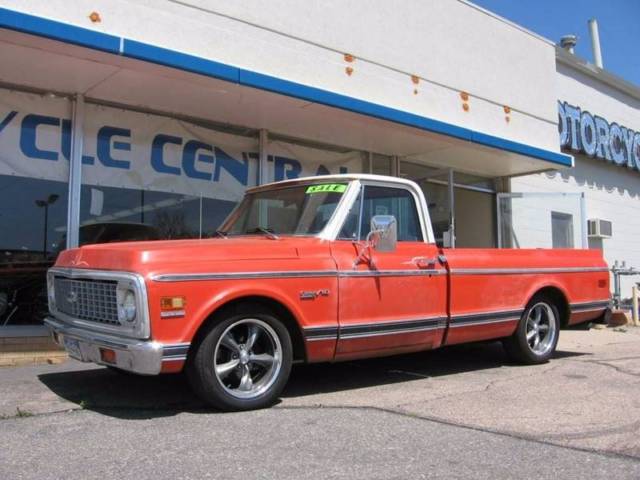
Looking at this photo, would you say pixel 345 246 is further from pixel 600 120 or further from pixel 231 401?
pixel 600 120

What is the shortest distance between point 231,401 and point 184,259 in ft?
3.66

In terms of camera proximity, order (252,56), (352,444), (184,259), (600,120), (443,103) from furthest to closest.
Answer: (600,120)
(443,103)
(252,56)
(184,259)
(352,444)

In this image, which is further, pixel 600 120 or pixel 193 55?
pixel 600 120

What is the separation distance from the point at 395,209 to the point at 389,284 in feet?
2.91

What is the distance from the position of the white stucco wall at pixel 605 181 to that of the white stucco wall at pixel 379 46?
2.23m

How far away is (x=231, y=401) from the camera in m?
4.83

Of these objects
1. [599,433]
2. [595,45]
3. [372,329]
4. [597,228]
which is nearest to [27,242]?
[372,329]

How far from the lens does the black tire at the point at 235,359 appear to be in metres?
4.72

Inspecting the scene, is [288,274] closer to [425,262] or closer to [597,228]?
[425,262]

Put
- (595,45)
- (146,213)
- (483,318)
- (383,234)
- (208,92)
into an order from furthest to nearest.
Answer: (595,45) → (146,213) → (208,92) → (483,318) → (383,234)

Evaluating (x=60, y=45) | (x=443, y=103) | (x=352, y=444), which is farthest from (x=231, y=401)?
(x=443, y=103)

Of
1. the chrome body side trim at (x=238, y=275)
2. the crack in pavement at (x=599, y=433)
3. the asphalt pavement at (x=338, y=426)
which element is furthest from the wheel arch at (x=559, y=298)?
the chrome body side trim at (x=238, y=275)

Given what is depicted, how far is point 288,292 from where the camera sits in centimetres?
514

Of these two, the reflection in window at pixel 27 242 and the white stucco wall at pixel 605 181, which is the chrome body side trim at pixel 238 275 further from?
the white stucco wall at pixel 605 181
